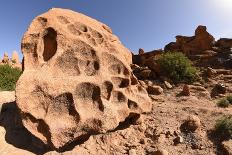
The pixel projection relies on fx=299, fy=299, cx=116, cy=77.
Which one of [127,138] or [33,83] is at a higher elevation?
[33,83]

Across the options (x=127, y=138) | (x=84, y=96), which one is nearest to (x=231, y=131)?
(x=127, y=138)

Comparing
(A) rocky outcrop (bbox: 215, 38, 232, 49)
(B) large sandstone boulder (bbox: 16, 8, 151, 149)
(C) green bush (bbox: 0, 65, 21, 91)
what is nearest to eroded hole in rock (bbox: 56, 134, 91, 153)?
(B) large sandstone boulder (bbox: 16, 8, 151, 149)

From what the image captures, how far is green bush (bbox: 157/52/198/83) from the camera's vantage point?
1446cm

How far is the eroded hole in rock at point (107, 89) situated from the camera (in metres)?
8.53

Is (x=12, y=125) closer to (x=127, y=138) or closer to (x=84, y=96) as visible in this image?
(x=84, y=96)

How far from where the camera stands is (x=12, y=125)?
8.97 meters

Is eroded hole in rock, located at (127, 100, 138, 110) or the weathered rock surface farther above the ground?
the weathered rock surface

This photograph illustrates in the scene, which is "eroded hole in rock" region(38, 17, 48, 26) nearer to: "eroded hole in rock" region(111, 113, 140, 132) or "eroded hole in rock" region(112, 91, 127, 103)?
"eroded hole in rock" region(112, 91, 127, 103)

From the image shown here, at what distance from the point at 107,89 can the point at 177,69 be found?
7.06 m

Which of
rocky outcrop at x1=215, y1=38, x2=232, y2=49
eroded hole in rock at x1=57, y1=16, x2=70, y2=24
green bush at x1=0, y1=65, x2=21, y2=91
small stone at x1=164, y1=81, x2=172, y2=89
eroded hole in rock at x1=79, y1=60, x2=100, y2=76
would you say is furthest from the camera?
rocky outcrop at x1=215, y1=38, x2=232, y2=49

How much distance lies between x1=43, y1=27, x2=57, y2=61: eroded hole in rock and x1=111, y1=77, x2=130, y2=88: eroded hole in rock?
1.98 metres

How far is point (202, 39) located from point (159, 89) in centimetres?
1192

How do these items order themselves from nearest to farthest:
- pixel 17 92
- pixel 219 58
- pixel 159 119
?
1. pixel 17 92
2. pixel 159 119
3. pixel 219 58

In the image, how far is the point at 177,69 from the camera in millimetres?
14844
